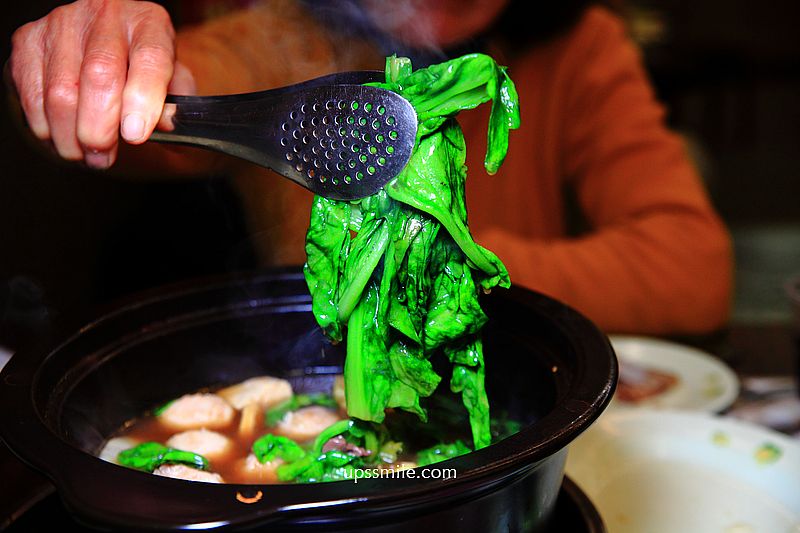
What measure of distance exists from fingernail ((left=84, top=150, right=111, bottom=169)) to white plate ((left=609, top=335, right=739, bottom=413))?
1639 millimetres

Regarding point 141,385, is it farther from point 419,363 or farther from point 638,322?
point 638,322

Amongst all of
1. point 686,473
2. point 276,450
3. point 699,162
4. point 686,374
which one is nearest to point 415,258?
point 276,450

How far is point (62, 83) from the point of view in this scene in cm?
148

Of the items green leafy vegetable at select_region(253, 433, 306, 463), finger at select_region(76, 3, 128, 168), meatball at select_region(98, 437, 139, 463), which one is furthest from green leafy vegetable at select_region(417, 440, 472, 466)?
finger at select_region(76, 3, 128, 168)

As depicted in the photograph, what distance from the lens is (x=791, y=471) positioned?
1846mm

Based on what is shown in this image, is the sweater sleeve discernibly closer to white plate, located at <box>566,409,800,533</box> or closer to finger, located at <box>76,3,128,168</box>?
white plate, located at <box>566,409,800,533</box>

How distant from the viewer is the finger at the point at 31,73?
5.08 ft

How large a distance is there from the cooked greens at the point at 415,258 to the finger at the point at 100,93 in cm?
43

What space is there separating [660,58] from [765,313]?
10.9 ft

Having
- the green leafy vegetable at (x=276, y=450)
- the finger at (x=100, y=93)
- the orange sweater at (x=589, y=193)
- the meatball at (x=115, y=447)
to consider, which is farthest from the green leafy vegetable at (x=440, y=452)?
the orange sweater at (x=589, y=193)

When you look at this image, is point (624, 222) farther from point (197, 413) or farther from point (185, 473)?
point (185, 473)

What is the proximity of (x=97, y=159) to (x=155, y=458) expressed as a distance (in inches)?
25.3

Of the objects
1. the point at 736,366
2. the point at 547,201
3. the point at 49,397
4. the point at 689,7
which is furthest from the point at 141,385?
the point at 689,7

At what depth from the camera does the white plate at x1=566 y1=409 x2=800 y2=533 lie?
1.75m
